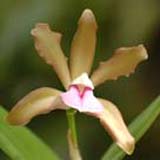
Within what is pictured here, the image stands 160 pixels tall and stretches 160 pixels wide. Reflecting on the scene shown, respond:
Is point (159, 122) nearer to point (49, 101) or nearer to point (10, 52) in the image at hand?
point (10, 52)

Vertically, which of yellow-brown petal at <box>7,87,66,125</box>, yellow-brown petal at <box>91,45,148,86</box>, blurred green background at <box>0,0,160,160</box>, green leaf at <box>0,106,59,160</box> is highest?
yellow-brown petal at <box>7,87,66,125</box>

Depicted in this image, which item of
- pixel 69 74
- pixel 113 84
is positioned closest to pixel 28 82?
pixel 113 84

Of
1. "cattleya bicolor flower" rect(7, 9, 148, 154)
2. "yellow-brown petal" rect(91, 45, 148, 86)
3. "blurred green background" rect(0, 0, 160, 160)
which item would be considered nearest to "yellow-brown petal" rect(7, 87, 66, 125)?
"cattleya bicolor flower" rect(7, 9, 148, 154)

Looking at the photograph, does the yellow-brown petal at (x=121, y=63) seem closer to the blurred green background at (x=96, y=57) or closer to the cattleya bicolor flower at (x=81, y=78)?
the cattleya bicolor flower at (x=81, y=78)

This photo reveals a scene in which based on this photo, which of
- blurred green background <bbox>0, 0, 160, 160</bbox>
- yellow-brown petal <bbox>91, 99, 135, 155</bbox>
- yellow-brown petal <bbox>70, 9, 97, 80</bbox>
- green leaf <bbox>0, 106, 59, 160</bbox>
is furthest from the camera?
blurred green background <bbox>0, 0, 160, 160</bbox>

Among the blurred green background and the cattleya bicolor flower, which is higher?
the cattleya bicolor flower

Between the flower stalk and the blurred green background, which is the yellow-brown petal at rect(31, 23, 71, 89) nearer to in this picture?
the flower stalk

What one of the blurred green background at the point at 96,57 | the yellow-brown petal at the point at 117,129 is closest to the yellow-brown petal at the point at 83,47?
the yellow-brown petal at the point at 117,129
